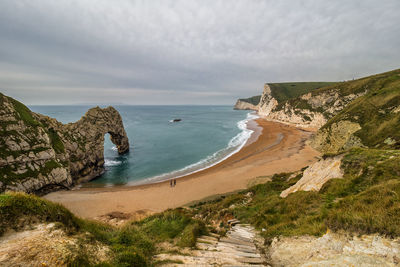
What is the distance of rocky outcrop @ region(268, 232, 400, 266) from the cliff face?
87.3ft

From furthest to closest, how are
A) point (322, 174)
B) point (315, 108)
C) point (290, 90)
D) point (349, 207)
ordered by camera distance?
point (290, 90)
point (315, 108)
point (322, 174)
point (349, 207)

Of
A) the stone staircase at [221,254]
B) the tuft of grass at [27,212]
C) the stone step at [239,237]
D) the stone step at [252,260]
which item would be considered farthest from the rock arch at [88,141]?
the stone step at [252,260]

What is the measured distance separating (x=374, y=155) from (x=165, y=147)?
45049 millimetres

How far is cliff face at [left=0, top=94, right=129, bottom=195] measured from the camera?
18969mm

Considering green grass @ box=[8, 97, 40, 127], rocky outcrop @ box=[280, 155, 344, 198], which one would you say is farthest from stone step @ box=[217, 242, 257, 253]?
green grass @ box=[8, 97, 40, 127]

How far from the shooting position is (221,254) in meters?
5.54

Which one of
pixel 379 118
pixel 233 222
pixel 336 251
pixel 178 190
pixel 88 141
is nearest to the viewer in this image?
pixel 336 251

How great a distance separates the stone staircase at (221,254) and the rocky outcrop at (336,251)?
2.30 feet

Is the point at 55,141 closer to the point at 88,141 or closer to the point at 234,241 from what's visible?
the point at 88,141

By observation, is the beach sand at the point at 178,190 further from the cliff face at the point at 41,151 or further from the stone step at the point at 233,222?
the stone step at the point at 233,222

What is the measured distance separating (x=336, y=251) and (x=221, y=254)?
3.41 m

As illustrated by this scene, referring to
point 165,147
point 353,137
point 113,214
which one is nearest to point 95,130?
point 165,147

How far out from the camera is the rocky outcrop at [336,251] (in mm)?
3568

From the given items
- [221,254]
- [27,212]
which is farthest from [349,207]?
[27,212]
